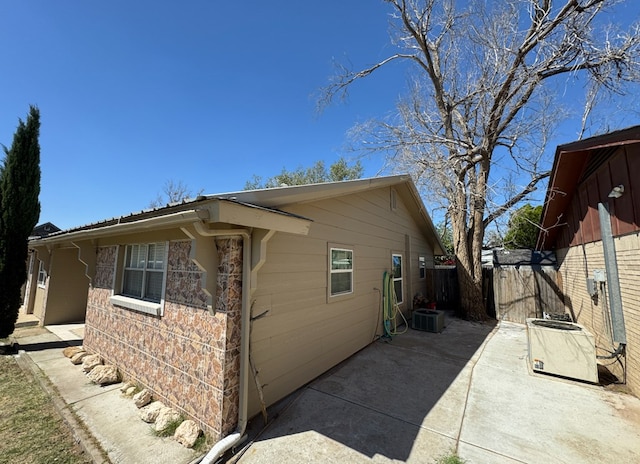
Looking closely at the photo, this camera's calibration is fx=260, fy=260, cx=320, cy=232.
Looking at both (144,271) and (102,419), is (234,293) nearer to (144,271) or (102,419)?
(144,271)

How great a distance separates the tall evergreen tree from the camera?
6043mm

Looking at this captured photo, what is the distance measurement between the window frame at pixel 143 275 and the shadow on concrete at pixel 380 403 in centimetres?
220

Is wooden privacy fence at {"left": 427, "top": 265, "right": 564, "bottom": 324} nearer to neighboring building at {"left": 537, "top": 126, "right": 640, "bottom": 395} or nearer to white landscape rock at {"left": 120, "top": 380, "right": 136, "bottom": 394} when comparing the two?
neighboring building at {"left": 537, "top": 126, "right": 640, "bottom": 395}

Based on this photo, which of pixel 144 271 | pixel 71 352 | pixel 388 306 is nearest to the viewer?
pixel 144 271

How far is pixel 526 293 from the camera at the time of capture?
8.96m

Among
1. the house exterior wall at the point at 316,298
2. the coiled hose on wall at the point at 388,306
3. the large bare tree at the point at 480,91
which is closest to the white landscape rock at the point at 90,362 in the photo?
the house exterior wall at the point at 316,298

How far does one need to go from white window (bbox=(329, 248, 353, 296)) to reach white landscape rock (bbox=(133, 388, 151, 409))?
309cm

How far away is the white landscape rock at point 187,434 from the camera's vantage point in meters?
2.84

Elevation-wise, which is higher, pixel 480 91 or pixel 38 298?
pixel 480 91

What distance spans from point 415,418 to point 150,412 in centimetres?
337

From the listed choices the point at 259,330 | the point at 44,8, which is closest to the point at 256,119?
the point at 44,8

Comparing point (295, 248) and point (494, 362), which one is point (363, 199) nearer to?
point (295, 248)

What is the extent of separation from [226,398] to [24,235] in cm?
726

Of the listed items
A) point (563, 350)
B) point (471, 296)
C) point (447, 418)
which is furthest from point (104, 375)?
point (471, 296)
